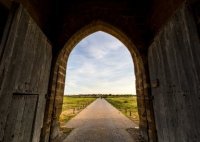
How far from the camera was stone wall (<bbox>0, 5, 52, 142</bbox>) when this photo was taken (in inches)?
67.1

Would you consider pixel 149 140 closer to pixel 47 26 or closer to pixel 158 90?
pixel 158 90

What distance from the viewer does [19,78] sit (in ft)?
6.68

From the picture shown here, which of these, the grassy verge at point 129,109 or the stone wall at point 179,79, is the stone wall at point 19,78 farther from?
the grassy verge at point 129,109

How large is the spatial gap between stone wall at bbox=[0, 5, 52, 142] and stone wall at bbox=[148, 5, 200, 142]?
2.49 meters

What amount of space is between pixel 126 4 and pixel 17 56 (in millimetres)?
4247

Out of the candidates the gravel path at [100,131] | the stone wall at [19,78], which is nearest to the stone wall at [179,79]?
the gravel path at [100,131]

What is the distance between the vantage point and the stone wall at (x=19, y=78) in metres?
1.70

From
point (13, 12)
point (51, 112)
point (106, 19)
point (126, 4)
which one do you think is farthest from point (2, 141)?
point (126, 4)

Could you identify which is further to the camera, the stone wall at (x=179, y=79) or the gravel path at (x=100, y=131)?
the gravel path at (x=100, y=131)

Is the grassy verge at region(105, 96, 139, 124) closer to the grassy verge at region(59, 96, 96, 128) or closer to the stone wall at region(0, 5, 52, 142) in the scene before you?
the grassy verge at region(59, 96, 96, 128)

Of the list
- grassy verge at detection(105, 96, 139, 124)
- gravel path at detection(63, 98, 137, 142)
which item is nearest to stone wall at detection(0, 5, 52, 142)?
gravel path at detection(63, 98, 137, 142)

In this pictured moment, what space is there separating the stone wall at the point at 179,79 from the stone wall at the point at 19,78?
2492mm

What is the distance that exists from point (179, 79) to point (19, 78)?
255 centimetres

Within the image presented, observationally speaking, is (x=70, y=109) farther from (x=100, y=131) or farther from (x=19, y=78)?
(x=19, y=78)
